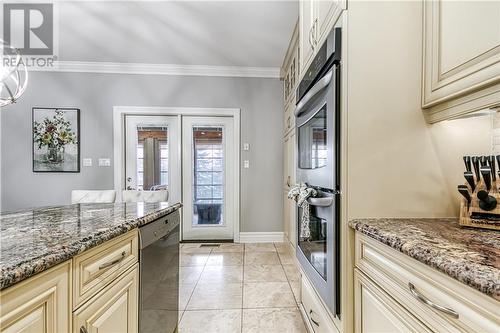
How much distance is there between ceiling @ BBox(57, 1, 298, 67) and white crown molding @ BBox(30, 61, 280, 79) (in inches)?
4.0

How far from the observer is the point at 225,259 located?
120 inches

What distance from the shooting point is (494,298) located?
479 mm

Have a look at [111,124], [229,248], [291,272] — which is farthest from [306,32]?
[111,124]

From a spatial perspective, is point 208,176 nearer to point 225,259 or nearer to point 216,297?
point 225,259

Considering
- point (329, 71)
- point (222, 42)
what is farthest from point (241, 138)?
point (329, 71)

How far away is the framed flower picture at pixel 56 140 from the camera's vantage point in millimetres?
3549

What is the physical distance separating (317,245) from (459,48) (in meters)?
1.02

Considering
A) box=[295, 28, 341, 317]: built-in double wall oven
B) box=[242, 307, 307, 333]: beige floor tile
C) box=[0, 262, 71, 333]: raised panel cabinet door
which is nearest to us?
box=[0, 262, 71, 333]: raised panel cabinet door

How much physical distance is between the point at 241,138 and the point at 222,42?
4.22 ft

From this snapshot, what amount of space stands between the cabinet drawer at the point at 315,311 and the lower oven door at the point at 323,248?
0.11 meters

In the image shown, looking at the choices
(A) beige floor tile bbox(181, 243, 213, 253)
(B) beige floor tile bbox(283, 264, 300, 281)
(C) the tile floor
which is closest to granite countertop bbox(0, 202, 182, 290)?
(C) the tile floor

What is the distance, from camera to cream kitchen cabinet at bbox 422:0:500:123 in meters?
0.82

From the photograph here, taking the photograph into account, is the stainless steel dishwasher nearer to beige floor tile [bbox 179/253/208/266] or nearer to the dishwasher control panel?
the dishwasher control panel

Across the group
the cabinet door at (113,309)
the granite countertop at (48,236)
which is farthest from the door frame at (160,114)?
the cabinet door at (113,309)
